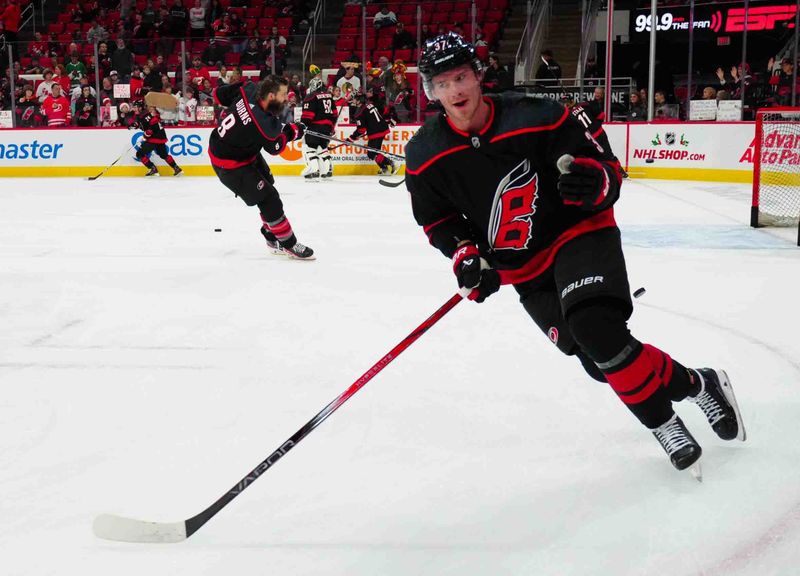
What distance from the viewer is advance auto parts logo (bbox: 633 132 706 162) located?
34.4 ft

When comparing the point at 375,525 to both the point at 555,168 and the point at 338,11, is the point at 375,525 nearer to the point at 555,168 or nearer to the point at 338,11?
the point at 555,168

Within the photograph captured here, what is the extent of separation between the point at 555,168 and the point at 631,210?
5.96 meters

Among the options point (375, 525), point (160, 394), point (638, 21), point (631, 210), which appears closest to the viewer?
point (375, 525)

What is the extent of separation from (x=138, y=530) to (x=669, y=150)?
32.2ft

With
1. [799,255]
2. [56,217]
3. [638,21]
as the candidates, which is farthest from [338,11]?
[799,255]

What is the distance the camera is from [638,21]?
11969mm

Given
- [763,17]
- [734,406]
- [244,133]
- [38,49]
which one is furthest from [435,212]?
[38,49]

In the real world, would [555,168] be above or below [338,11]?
below

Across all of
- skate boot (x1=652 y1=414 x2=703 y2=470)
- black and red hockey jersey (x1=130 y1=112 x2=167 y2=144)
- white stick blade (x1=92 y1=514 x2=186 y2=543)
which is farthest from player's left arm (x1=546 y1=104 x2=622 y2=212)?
black and red hockey jersey (x1=130 y1=112 x2=167 y2=144)

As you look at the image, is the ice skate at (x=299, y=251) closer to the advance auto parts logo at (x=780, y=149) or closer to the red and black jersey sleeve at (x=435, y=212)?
the red and black jersey sleeve at (x=435, y=212)

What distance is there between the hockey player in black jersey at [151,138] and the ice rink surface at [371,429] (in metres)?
6.78

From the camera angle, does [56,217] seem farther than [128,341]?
Yes

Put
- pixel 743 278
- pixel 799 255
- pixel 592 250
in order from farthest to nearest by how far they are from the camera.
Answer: pixel 799 255, pixel 743 278, pixel 592 250

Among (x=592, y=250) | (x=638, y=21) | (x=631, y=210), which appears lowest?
(x=631, y=210)
